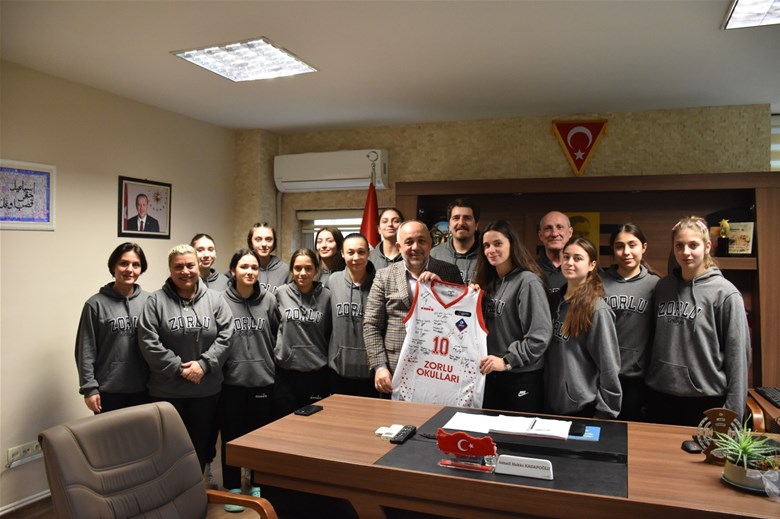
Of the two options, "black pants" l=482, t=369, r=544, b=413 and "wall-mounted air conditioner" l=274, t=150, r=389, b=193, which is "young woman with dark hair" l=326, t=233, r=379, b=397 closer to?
"black pants" l=482, t=369, r=544, b=413

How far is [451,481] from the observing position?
1796mm

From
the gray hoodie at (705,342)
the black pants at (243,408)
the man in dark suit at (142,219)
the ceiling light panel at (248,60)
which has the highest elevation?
the ceiling light panel at (248,60)

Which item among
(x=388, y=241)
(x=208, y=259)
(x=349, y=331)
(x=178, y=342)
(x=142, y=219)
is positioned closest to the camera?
(x=178, y=342)

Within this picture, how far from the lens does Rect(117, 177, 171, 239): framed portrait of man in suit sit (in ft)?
14.5

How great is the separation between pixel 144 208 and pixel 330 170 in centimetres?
169

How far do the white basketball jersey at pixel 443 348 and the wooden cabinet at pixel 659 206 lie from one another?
76.2 inches

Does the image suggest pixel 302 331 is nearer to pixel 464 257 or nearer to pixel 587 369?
pixel 464 257

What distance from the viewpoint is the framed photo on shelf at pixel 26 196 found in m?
3.58

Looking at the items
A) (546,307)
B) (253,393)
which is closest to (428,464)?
(546,307)

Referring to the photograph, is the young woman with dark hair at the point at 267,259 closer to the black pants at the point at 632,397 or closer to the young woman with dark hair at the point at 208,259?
the young woman with dark hair at the point at 208,259

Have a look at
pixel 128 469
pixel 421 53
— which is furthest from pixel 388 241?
pixel 128 469

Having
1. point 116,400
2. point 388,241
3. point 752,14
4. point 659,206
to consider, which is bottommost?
point 116,400

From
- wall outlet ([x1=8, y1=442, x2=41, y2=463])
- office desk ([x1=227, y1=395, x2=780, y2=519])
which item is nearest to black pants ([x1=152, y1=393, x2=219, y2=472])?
wall outlet ([x1=8, y1=442, x2=41, y2=463])

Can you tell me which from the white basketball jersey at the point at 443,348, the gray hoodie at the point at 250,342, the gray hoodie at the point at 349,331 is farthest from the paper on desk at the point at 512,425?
the gray hoodie at the point at 250,342
